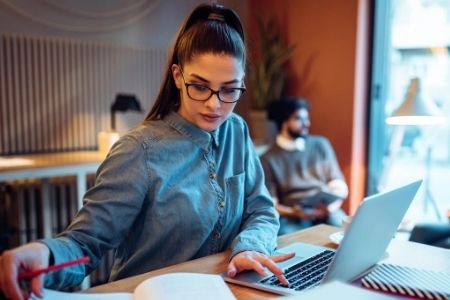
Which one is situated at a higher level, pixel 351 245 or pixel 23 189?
pixel 351 245

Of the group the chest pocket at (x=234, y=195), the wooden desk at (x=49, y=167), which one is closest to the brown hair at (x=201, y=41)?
the chest pocket at (x=234, y=195)

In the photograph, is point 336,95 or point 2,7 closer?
point 2,7

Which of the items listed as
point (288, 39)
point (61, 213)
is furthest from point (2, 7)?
point (288, 39)

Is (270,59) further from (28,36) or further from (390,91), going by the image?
(28,36)

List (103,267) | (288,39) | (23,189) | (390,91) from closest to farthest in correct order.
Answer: (23,189)
(103,267)
(390,91)
(288,39)

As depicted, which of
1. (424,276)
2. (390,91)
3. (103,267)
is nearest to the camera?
(424,276)

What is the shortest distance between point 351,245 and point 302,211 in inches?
88.1

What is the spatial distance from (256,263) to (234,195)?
0.95ft

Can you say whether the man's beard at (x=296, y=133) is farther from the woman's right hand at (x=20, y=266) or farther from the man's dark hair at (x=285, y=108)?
the woman's right hand at (x=20, y=266)

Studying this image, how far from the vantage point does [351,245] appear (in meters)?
0.89

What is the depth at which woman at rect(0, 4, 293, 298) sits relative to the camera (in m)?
1.07

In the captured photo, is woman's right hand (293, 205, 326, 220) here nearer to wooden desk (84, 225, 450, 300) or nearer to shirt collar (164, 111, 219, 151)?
wooden desk (84, 225, 450, 300)

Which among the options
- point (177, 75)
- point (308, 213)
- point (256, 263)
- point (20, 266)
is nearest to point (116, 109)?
point (308, 213)

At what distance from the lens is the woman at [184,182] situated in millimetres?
1070
